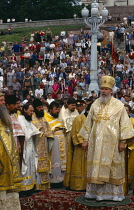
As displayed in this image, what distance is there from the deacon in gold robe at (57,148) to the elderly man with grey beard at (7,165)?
5.07 m

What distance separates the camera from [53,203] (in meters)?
Answer: 12.7

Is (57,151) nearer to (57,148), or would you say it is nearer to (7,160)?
(57,148)

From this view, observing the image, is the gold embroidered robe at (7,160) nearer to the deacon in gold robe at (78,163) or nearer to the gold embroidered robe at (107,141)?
the gold embroidered robe at (107,141)

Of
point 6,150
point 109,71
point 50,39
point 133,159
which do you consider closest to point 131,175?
point 133,159

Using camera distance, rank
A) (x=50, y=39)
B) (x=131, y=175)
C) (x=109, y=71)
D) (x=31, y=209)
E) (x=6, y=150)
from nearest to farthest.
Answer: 1. (x=6, y=150)
2. (x=31, y=209)
3. (x=131, y=175)
4. (x=109, y=71)
5. (x=50, y=39)

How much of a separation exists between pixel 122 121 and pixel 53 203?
5.98 feet

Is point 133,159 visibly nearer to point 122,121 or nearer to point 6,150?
point 122,121

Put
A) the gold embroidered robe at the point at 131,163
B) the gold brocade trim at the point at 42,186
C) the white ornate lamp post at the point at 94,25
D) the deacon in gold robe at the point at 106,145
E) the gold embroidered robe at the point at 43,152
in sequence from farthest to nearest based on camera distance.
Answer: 1. the white ornate lamp post at the point at 94,25
2. the gold embroidered robe at the point at 43,152
3. the gold brocade trim at the point at 42,186
4. the gold embroidered robe at the point at 131,163
5. the deacon in gold robe at the point at 106,145

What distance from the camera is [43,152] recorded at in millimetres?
15398

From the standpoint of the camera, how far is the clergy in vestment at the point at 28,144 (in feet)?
46.4

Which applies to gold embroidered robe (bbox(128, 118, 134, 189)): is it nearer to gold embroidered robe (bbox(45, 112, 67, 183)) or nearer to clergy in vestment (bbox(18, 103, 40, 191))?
gold embroidered robe (bbox(45, 112, 67, 183))

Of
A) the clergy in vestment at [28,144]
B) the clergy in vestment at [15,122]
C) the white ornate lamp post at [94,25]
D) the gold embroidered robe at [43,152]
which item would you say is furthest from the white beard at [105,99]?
the white ornate lamp post at [94,25]

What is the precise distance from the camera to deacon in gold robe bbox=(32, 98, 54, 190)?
1520 cm

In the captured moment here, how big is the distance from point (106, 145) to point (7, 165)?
98.6 inches
